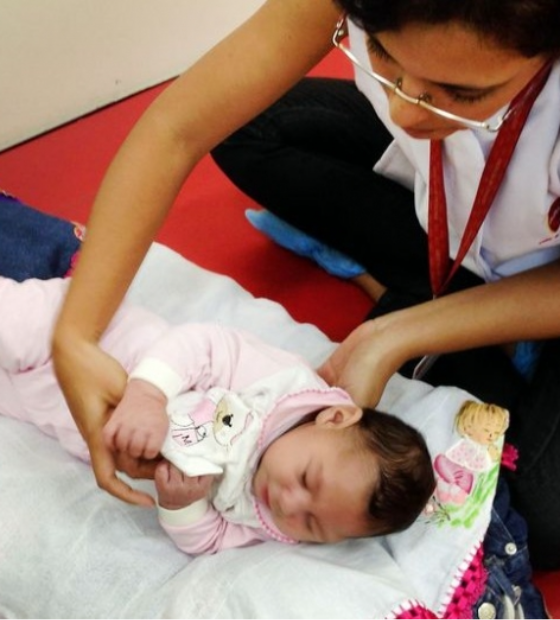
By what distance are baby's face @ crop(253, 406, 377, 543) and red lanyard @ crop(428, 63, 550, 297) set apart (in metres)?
0.32

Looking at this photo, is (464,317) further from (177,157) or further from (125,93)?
(125,93)

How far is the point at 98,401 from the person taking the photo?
0.94 m

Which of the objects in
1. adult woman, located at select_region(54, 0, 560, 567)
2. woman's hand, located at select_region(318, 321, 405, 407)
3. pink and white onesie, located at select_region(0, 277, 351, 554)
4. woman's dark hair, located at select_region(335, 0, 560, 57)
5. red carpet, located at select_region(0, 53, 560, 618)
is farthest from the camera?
red carpet, located at select_region(0, 53, 560, 618)

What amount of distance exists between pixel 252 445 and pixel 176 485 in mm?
108

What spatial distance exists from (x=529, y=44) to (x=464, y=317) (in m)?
0.53

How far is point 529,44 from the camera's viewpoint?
0.63 metres

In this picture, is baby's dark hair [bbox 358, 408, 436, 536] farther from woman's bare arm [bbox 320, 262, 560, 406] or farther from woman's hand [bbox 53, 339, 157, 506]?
woman's hand [bbox 53, 339, 157, 506]

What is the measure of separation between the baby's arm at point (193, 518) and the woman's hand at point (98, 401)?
28 mm

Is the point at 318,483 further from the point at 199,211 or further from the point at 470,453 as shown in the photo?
the point at 199,211

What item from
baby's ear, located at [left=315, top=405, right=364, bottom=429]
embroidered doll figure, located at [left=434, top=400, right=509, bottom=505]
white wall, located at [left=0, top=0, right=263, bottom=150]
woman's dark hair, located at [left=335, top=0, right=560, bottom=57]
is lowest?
embroidered doll figure, located at [left=434, top=400, right=509, bottom=505]

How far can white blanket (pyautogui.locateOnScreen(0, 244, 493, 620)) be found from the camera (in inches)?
33.9

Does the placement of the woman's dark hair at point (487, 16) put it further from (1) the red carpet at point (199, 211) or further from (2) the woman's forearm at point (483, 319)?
(1) the red carpet at point (199, 211)

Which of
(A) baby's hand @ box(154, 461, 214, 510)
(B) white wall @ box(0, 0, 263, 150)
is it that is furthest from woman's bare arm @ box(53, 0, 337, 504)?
(B) white wall @ box(0, 0, 263, 150)

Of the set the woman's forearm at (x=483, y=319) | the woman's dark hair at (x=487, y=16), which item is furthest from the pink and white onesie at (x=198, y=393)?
the woman's dark hair at (x=487, y=16)
